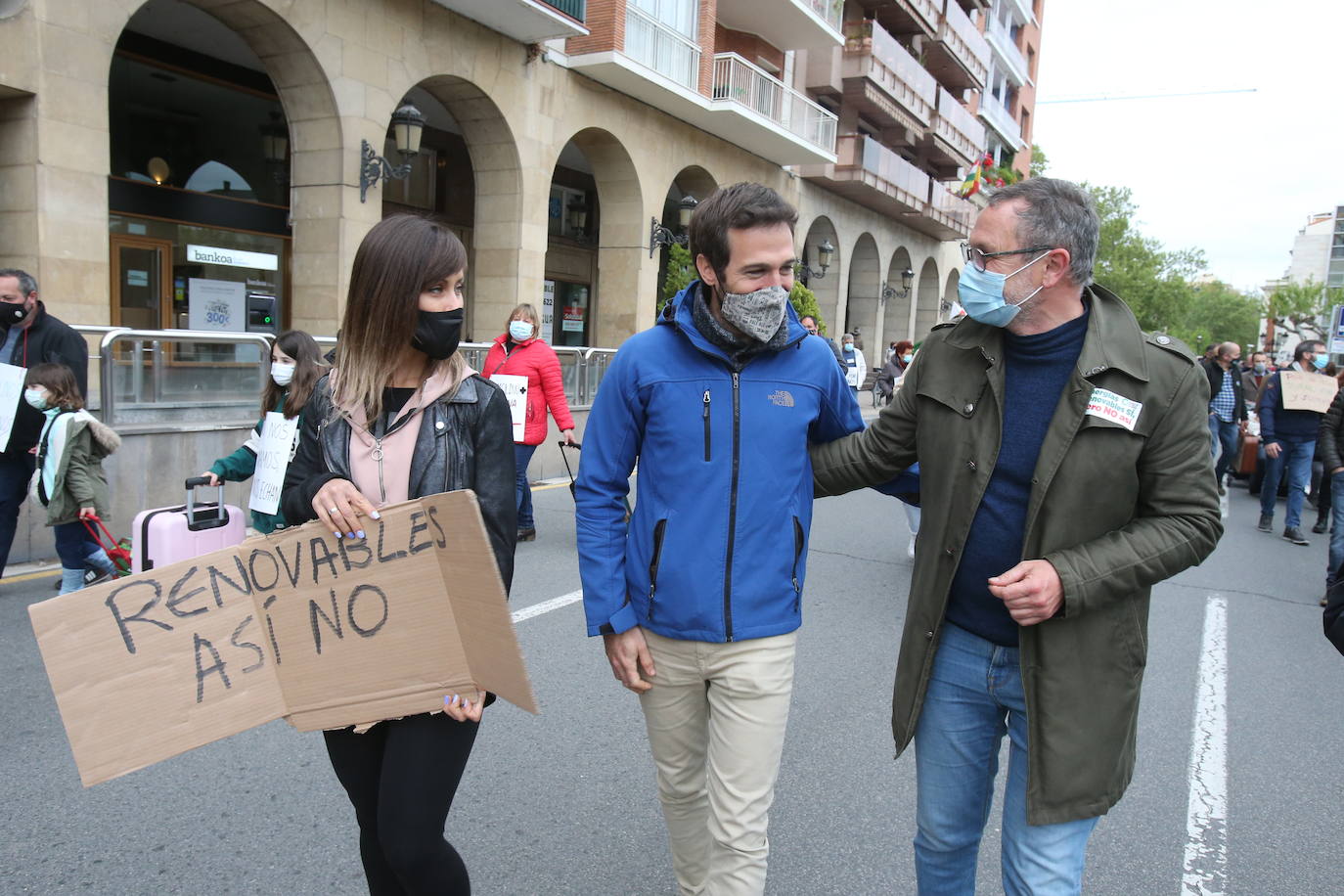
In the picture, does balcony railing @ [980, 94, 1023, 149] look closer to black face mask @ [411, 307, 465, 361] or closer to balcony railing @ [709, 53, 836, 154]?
balcony railing @ [709, 53, 836, 154]

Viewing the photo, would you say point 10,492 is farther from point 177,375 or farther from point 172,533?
point 177,375

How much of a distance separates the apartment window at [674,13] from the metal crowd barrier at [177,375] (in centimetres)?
1193

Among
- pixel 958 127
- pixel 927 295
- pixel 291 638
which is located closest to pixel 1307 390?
pixel 291 638

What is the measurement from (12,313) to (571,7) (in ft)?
38.9

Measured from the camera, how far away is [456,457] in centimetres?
217

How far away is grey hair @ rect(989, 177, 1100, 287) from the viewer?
6.93ft

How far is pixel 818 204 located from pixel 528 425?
20.3 metres

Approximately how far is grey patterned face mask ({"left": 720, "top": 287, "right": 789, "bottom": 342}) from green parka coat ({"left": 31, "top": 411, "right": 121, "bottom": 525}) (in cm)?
482

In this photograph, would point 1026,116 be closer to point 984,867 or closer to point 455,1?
point 455,1

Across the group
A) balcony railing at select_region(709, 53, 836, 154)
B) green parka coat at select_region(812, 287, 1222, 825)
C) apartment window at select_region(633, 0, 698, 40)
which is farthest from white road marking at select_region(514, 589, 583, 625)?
balcony railing at select_region(709, 53, 836, 154)

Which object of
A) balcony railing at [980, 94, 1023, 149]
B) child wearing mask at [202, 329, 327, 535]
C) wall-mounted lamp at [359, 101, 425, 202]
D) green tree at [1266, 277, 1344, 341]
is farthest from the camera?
green tree at [1266, 277, 1344, 341]

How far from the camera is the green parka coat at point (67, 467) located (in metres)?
5.48

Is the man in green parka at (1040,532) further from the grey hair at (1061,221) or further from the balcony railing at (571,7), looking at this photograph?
the balcony railing at (571,7)

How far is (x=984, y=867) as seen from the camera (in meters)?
3.21
